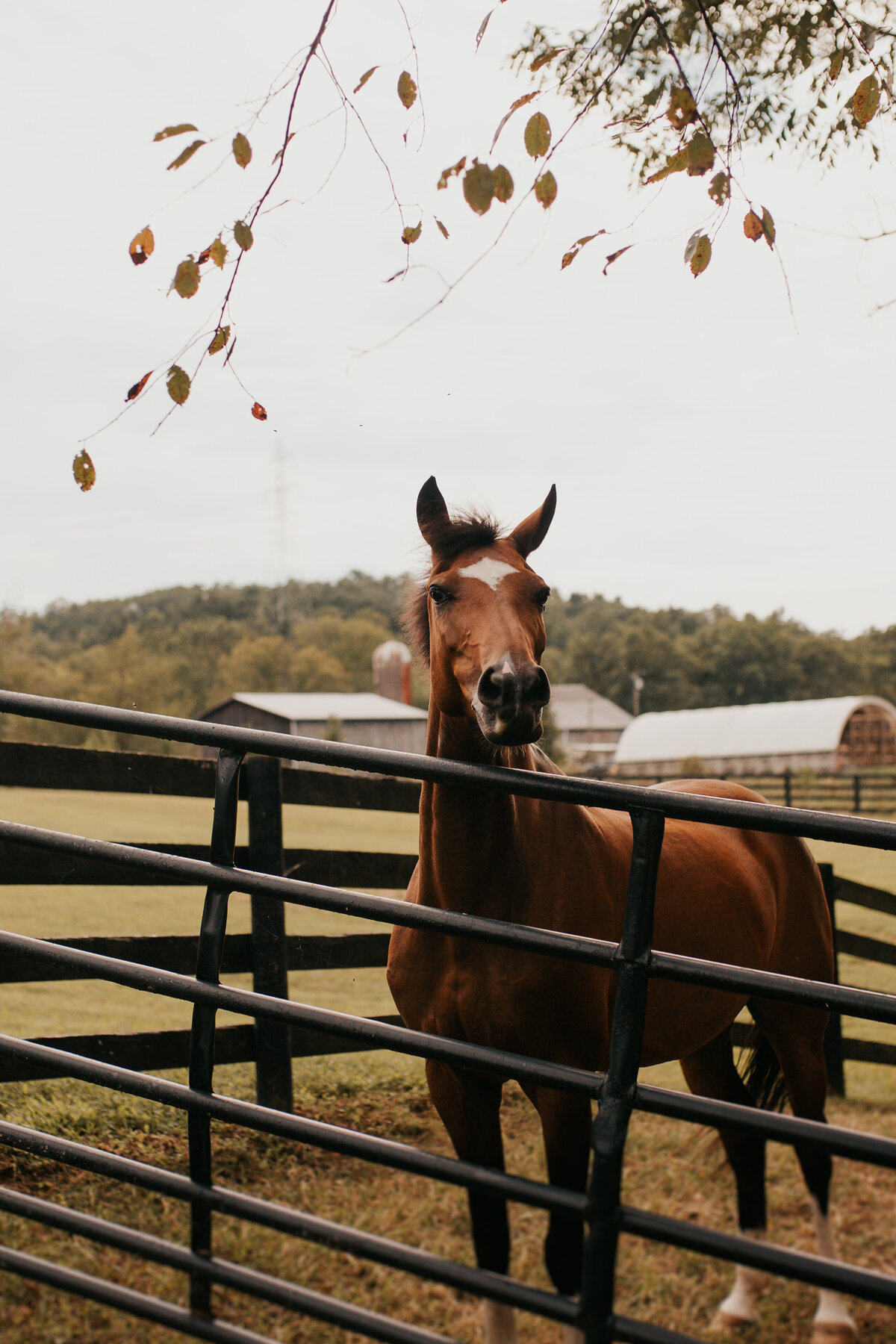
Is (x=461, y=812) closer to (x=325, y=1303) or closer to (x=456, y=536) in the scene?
(x=456, y=536)

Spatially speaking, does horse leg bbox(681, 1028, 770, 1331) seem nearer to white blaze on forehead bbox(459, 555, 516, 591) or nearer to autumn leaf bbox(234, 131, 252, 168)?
white blaze on forehead bbox(459, 555, 516, 591)

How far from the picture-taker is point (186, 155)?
67.5 inches

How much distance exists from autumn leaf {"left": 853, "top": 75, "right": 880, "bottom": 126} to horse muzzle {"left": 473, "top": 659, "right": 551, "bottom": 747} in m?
1.56

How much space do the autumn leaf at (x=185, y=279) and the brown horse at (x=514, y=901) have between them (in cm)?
76

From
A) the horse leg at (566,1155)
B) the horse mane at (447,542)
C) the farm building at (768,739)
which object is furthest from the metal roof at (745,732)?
the horse leg at (566,1155)

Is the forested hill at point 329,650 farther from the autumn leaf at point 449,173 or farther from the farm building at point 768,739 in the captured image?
the autumn leaf at point 449,173

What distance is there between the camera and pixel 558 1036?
198 centimetres

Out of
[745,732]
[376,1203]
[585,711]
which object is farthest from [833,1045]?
[585,711]

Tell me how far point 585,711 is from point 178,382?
70.1m

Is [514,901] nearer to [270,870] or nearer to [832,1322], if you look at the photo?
[270,870]

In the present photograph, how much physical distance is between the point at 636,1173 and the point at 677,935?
1.53 metres

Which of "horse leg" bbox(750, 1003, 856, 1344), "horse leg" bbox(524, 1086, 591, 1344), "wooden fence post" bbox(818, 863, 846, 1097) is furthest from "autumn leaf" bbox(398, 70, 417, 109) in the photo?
"wooden fence post" bbox(818, 863, 846, 1097)

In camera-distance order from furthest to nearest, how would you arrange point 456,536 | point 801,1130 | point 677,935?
point 677,935 < point 456,536 < point 801,1130

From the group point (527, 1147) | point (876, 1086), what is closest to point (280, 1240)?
point (527, 1147)
